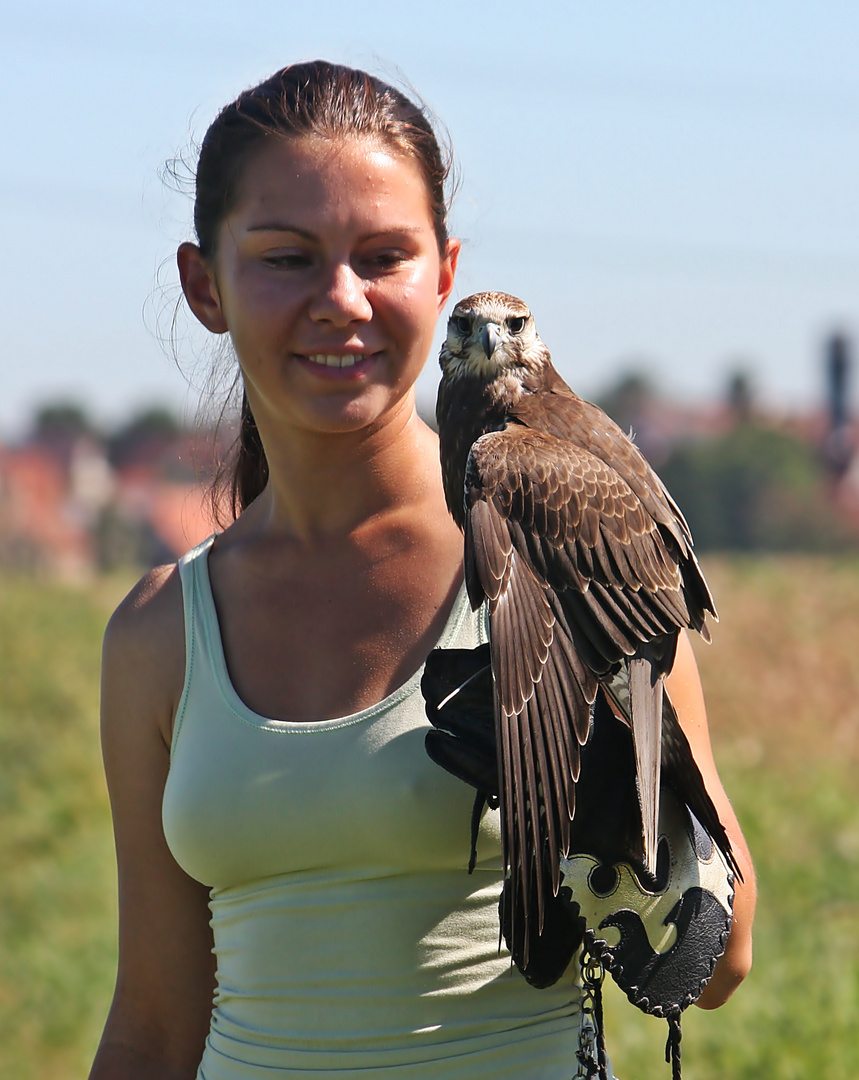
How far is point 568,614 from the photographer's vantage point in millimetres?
1977

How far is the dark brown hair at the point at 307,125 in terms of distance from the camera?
204 cm

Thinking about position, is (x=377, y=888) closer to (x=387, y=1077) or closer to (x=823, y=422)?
(x=387, y=1077)

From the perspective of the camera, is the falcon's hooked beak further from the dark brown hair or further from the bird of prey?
the dark brown hair

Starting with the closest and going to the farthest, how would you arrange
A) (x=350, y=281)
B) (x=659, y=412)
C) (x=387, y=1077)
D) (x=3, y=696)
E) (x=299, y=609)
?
(x=387, y=1077), (x=350, y=281), (x=299, y=609), (x=3, y=696), (x=659, y=412)

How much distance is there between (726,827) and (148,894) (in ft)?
3.02

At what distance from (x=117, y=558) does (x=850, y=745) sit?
3089 centimetres

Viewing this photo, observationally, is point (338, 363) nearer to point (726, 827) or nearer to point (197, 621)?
point (197, 621)

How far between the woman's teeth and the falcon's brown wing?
237 mm

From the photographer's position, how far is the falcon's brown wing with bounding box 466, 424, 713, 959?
68.5 inches

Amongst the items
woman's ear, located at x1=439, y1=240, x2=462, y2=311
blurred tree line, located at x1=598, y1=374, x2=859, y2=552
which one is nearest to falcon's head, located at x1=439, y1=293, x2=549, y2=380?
woman's ear, located at x1=439, y1=240, x2=462, y2=311

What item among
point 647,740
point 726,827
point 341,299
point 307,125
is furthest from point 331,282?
point 726,827

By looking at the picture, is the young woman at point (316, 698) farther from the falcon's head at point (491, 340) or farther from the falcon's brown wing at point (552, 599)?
the falcon's head at point (491, 340)

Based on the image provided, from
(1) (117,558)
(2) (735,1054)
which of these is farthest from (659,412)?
(2) (735,1054)

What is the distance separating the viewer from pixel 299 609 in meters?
2.12
